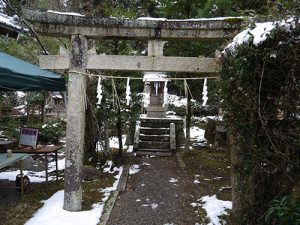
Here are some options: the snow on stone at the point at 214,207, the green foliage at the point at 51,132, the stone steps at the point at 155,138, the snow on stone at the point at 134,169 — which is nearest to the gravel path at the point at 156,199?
the snow on stone at the point at 134,169

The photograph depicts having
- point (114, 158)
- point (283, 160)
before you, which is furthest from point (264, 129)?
point (114, 158)

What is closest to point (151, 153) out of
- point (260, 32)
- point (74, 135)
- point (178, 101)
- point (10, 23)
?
point (74, 135)

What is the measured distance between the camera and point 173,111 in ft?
61.8

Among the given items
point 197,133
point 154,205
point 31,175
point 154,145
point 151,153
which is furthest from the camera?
point 197,133

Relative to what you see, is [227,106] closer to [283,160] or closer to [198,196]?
[283,160]

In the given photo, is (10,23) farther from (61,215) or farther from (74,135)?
→ (61,215)

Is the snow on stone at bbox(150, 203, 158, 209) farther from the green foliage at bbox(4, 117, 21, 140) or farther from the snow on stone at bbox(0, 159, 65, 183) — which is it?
the green foliage at bbox(4, 117, 21, 140)

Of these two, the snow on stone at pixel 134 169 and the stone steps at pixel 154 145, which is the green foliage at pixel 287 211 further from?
the stone steps at pixel 154 145

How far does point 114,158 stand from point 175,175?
6.93ft

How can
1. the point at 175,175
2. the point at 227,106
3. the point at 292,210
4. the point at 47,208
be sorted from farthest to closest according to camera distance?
the point at 175,175 → the point at 47,208 → the point at 227,106 → the point at 292,210

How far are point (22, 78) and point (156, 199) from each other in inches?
134

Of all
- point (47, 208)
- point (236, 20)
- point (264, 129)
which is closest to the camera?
point (264, 129)

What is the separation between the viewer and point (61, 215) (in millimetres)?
5148

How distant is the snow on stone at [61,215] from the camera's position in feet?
16.0
